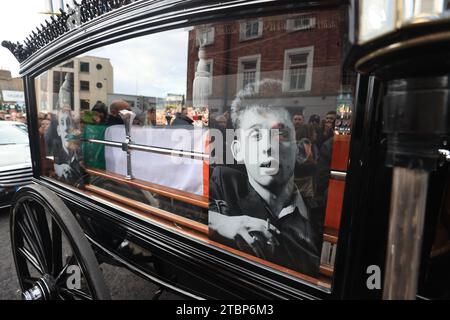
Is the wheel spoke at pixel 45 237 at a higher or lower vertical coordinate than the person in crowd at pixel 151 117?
lower

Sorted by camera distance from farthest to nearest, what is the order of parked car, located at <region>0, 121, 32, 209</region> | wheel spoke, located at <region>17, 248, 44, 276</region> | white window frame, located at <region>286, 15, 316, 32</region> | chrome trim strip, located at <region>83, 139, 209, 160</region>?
parked car, located at <region>0, 121, 32, 209</region>, wheel spoke, located at <region>17, 248, 44, 276</region>, chrome trim strip, located at <region>83, 139, 209, 160</region>, white window frame, located at <region>286, 15, 316, 32</region>

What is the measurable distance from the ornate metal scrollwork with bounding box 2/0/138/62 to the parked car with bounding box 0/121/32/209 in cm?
251

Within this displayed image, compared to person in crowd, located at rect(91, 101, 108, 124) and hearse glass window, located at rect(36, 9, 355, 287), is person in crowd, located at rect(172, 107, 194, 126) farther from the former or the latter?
person in crowd, located at rect(91, 101, 108, 124)

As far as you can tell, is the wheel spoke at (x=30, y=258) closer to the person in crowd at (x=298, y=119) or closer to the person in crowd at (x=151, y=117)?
the person in crowd at (x=151, y=117)

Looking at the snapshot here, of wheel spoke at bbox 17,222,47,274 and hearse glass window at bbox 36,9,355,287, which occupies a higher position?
hearse glass window at bbox 36,9,355,287

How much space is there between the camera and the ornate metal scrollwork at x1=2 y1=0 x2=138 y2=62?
1.35 m

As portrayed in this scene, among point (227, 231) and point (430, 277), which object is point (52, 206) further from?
point (430, 277)

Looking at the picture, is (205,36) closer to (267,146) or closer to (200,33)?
(200,33)

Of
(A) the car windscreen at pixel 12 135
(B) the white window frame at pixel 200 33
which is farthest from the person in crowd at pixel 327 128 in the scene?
(A) the car windscreen at pixel 12 135

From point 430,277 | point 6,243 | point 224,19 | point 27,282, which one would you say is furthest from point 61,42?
point 6,243

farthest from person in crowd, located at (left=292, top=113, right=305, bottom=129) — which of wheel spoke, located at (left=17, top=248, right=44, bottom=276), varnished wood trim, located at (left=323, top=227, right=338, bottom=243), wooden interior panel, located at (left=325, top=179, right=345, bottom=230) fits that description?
wheel spoke, located at (left=17, top=248, right=44, bottom=276)

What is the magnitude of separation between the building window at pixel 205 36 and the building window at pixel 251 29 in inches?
5.0

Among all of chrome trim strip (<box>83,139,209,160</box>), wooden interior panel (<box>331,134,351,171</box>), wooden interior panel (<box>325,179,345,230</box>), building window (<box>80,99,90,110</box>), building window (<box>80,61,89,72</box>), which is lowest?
wooden interior panel (<box>325,179,345,230</box>)

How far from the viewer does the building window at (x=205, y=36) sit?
3.58 feet
